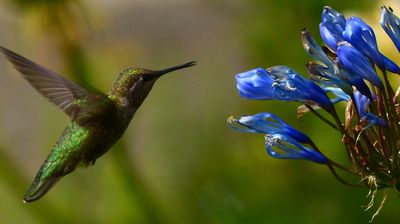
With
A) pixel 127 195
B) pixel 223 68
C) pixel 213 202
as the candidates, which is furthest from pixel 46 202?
pixel 223 68

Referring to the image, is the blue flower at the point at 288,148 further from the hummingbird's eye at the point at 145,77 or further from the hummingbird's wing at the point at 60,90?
the hummingbird's wing at the point at 60,90

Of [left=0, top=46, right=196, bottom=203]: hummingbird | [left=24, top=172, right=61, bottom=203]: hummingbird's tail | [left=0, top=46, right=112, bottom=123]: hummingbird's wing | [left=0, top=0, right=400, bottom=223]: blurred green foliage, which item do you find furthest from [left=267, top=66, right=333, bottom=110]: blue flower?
[left=0, top=0, right=400, bottom=223]: blurred green foliage

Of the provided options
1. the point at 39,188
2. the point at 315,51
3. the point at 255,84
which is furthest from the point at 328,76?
the point at 39,188

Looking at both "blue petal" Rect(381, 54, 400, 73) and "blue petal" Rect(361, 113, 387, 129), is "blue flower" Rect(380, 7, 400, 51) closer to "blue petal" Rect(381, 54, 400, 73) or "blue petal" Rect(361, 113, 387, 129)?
"blue petal" Rect(381, 54, 400, 73)

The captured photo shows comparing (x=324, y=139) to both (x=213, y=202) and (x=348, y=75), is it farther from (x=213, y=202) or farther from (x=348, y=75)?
(x=348, y=75)

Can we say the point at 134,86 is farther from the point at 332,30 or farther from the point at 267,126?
the point at 332,30

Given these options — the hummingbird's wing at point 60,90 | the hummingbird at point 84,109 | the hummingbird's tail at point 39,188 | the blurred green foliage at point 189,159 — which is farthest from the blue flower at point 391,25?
the blurred green foliage at point 189,159

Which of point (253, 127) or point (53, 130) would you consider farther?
point (53, 130)
